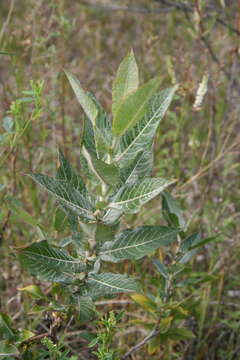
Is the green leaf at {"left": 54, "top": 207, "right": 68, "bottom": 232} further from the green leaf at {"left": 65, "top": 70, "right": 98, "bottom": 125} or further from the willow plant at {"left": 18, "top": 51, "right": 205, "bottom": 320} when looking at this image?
the green leaf at {"left": 65, "top": 70, "right": 98, "bottom": 125}

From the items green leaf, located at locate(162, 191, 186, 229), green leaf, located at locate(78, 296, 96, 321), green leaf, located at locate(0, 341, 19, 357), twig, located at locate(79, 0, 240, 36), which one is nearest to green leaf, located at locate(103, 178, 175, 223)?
green leaf, located at locate(78, 296, 96, 321)

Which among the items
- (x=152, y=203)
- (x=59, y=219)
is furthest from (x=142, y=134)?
(x=152, y=203)

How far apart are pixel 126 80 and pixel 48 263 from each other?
51 centimetres

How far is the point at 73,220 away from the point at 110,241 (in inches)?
4.8

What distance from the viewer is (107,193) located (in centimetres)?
135

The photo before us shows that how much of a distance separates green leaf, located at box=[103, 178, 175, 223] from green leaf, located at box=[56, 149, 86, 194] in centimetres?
10

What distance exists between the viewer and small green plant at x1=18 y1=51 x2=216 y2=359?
48.5 inches

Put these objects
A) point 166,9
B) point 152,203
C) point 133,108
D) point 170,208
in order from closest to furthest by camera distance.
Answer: point 133,108 → point 170,208 → point 152,203 → point 166,9

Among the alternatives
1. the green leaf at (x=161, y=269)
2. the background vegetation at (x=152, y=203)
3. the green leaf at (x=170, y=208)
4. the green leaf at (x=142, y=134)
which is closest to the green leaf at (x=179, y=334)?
the background vegetation at (x=152, y=203)

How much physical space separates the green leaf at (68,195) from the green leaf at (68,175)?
25 mm

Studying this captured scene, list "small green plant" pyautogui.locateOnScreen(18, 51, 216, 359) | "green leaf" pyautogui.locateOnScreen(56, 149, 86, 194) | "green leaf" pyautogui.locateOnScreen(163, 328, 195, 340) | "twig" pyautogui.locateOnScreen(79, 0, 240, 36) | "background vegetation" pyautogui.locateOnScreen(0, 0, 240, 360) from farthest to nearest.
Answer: "twig" pyautogui.locateOnScreen(79, 0, 240, 36), "background vegetation" pyautogui.locateOnScreen(0, 0, 240, 360), "green leaf" pyautogui.locateOnScreen(163, 328, 195, 340), "green leaf" pyautogui.locateOnScreen(56, 149, 86, 194), "small green plant" pyautogui.locateOnScreen(18, 51, 216, 359)

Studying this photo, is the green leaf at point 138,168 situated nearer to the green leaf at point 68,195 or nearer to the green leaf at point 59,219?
the green leaf at point 68,195

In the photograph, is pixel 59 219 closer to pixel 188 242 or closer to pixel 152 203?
pixel 188 242

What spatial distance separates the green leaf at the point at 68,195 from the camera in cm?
125
